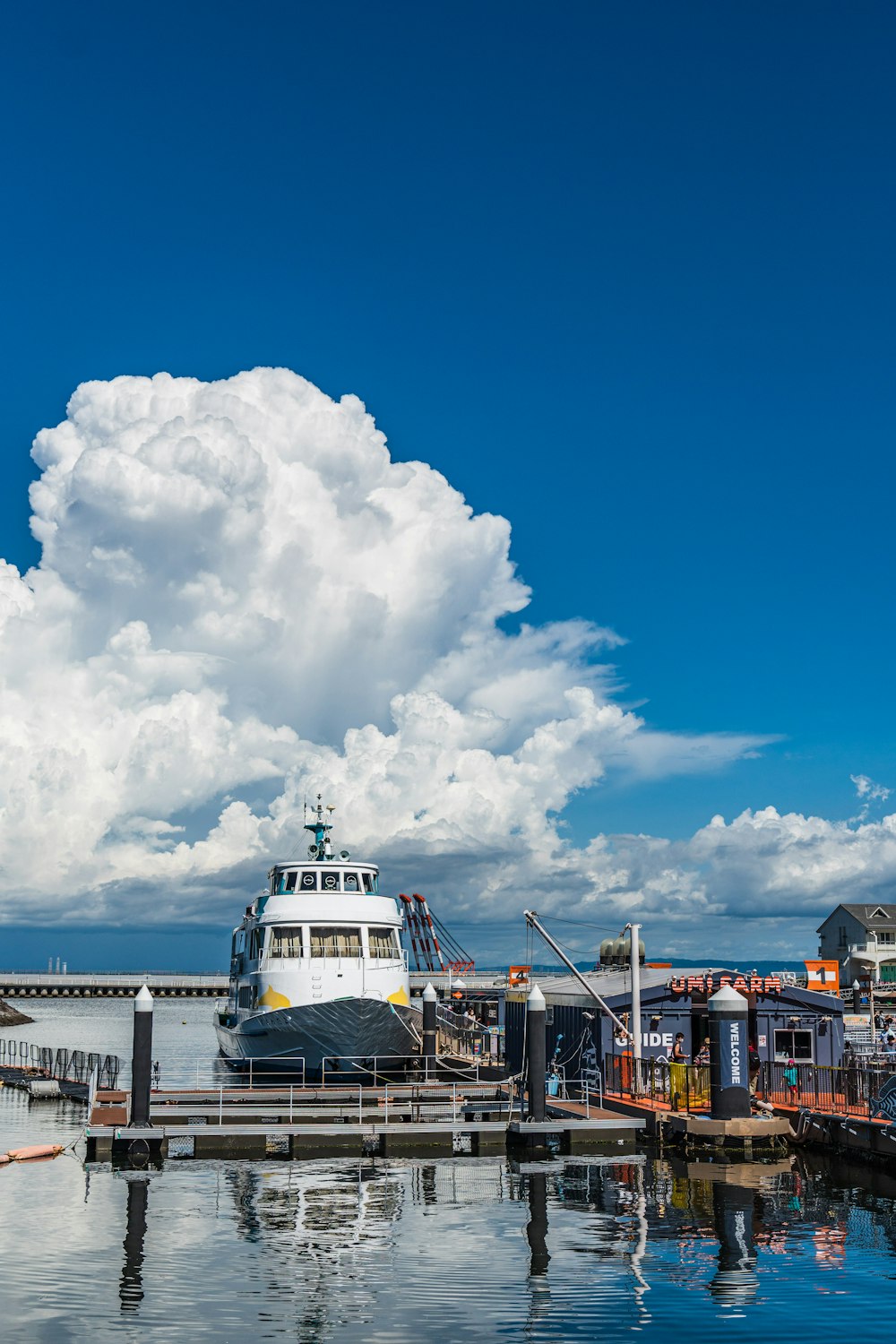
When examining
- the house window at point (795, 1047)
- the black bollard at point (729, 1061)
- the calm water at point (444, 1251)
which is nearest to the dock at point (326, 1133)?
the calm water at point (444, 1251)

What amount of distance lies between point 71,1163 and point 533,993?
12.8 m

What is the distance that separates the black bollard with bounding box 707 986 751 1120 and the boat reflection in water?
5.96ft

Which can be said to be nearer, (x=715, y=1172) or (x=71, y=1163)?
(x=715, y=1172)

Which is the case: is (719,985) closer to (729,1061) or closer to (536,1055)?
(729,1061)

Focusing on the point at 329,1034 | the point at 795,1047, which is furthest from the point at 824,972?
the point at 329,1034

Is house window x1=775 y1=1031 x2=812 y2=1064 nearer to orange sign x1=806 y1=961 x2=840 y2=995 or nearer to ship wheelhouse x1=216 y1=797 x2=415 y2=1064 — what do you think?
ship wheelhouse x1=216 y1=797 x2=415 y2=1064

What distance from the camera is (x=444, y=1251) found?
23.8 m

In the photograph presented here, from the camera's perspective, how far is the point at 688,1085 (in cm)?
3609

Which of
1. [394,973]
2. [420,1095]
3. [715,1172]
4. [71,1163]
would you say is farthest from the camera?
[394,973]

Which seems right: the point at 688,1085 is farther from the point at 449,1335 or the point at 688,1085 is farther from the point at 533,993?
the point at 449,1335

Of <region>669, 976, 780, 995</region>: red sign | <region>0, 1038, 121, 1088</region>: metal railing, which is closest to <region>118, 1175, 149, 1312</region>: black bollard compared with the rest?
<region>669, 976, 780, 995</region>: red sign

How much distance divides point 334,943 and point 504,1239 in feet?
95.3

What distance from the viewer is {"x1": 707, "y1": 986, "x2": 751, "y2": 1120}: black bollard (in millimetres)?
33344

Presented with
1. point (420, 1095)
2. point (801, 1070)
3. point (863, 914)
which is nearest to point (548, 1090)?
point (420, 1095)
